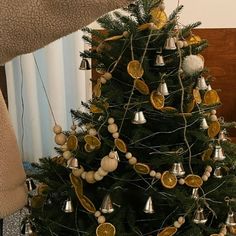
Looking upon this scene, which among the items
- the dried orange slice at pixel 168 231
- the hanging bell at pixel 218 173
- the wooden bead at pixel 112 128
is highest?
the wooden bead at pixel 112 128

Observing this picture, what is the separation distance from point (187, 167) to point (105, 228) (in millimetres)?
188

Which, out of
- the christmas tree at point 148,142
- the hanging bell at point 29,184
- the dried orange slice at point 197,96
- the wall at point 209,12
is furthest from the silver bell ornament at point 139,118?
the wall at point 209,12

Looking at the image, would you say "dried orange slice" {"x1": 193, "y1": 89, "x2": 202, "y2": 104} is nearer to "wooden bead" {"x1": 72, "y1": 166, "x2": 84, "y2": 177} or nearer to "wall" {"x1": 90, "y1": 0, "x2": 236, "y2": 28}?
"wooden bead" {"x1": 72, "y1": 166, "x2": 84, "y2": 177}

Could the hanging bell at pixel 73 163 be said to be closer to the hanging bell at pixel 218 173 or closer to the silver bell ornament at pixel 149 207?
the silver bell ornament at pixel 149 207

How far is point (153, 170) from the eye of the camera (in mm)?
631

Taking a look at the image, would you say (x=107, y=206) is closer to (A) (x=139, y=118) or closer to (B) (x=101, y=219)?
(B) (x=101, y=219)

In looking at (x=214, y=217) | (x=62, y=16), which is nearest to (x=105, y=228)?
(x=214, y=217)

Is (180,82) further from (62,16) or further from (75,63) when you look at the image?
(75,63)

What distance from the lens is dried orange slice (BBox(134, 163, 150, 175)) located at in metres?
0.61

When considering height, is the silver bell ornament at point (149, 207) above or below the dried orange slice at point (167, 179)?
below

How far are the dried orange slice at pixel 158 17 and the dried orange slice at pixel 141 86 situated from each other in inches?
4.5

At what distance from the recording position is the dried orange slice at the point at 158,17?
652 mm

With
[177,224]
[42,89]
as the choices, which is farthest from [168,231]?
[42,89]

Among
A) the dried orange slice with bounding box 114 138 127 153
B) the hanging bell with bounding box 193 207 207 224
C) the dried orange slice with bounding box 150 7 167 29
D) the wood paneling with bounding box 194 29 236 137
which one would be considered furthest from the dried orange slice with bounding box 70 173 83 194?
the wood paneling with bounding box 194 29 236 137
